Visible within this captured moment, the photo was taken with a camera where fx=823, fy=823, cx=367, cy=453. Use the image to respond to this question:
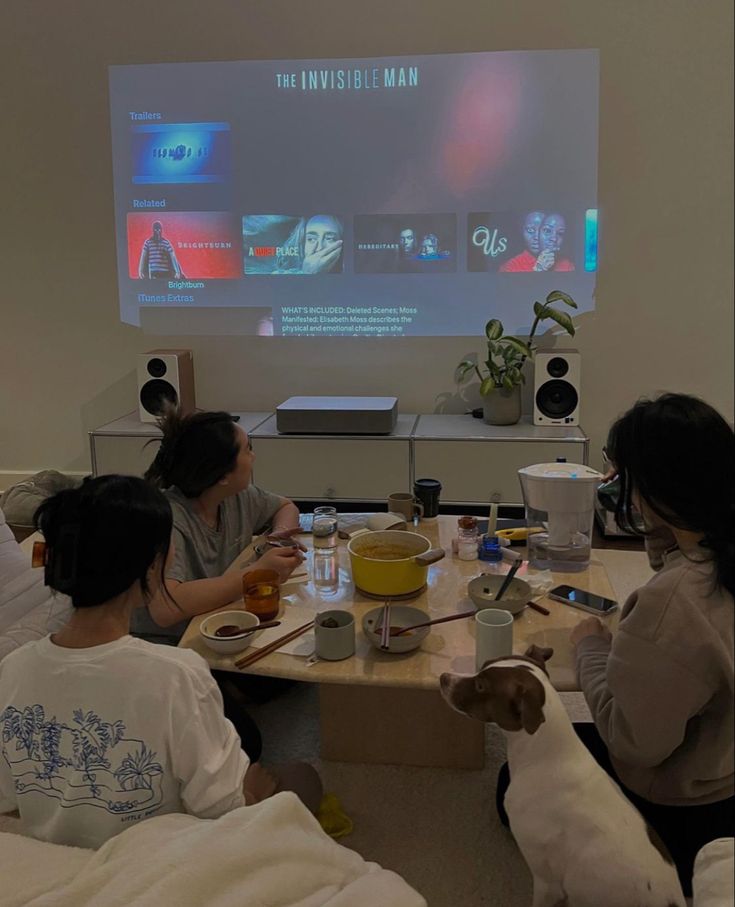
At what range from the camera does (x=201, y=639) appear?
1.66 meters

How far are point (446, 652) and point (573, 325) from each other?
8.90 ft

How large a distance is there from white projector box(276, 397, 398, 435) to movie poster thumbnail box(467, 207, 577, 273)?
2.91 ft

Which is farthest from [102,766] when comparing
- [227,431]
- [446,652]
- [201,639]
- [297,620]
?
[227,431]

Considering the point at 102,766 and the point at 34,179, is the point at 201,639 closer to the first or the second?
the point at 102,766

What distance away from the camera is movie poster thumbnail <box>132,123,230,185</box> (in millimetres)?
4066

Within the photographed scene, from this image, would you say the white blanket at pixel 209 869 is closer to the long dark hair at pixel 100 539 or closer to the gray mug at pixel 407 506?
the long dark hair at pixel 100 539

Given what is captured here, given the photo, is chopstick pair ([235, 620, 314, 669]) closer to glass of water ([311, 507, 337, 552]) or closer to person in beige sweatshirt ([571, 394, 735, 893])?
glass of water ([311, 507, 337, 552])

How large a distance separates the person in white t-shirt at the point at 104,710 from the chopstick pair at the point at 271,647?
8.1 inches

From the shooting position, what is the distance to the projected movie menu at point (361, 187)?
3.89 m

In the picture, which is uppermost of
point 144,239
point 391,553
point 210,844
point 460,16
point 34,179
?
point 460,16

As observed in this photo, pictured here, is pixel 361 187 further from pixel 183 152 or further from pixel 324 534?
pixel 324 534

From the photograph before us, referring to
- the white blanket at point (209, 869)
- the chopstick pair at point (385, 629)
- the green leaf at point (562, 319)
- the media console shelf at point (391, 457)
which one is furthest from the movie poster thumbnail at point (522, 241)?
the white blanket at point (209, 869)

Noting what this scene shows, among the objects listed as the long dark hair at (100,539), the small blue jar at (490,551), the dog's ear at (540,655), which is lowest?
the dog's ear at (540,655)

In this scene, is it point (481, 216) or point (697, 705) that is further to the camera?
point (481, 216)
